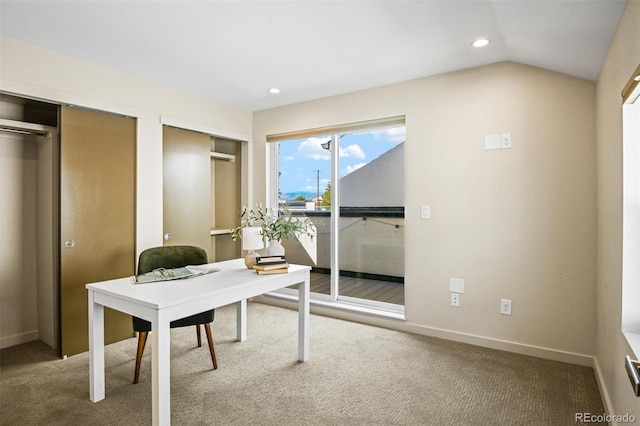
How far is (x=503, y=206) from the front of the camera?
291 centimetres

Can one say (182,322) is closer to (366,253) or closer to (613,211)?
(366,253)

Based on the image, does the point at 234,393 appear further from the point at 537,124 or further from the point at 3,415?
the point at 537,124

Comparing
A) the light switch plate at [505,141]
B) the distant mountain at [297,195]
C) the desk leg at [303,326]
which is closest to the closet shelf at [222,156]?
the distant mountain at [297,195]

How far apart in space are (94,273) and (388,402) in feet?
8.50

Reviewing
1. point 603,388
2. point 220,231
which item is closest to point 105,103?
point 220,231

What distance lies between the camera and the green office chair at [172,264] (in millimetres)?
2397

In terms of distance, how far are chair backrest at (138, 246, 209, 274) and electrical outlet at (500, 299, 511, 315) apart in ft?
8.21

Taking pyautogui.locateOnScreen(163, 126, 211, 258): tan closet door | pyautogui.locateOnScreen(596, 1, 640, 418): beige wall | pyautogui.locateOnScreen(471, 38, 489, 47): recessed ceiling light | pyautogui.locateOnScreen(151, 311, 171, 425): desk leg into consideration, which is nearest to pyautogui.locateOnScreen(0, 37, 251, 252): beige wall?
pyautogui.locateOnScreen(163, 126, 211, 258): tan closet door

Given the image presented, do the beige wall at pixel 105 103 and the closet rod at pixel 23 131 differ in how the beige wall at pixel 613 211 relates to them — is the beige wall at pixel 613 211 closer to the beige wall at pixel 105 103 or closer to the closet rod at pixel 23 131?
the beige wall at pixel 105 103

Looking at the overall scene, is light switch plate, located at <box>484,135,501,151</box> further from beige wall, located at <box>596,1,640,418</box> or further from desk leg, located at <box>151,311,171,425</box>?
desk leg, located at <box>151,311,171,425</box>

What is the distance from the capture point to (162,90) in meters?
3.50

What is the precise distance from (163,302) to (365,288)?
259cm

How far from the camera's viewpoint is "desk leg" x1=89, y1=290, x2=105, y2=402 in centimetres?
209

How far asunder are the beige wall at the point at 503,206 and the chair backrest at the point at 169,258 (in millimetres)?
1942
